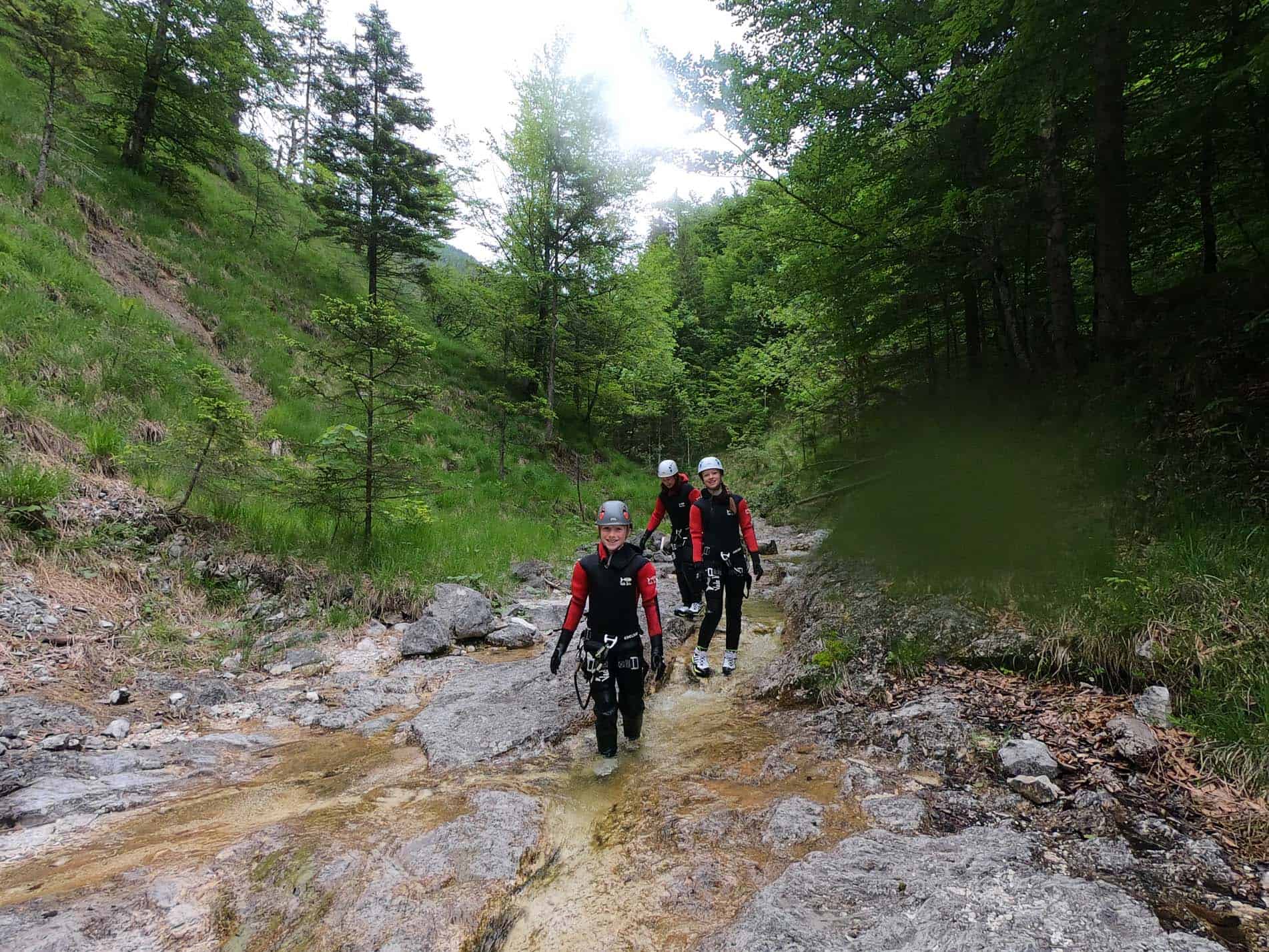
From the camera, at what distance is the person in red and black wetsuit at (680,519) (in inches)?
311

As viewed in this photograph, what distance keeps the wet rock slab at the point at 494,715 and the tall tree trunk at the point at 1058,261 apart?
886 centimetres

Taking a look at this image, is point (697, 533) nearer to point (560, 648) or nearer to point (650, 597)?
point (650, 597)

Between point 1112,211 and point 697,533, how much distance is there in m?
7.23

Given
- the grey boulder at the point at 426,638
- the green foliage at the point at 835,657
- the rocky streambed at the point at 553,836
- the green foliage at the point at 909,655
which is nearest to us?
the rocky streambed at the point at 553,836

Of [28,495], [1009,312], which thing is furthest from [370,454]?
[1009,312]

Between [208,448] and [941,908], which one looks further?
[208,448]

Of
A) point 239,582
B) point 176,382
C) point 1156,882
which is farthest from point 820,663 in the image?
point 176,382

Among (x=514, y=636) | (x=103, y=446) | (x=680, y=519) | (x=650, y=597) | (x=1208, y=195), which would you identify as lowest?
(x=514, y=636)

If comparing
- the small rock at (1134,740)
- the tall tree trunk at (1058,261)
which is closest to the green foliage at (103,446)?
the small rock at (1134,740)

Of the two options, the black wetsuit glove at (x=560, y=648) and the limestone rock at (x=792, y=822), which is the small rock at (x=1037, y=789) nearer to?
the limestone rock at (x=792, y=822)

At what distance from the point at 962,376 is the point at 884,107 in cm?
551

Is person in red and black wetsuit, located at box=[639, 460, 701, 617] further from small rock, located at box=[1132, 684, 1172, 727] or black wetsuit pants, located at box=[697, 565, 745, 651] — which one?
small rock, located at box=[1132, 684, 1172, 727]

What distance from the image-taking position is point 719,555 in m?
6.91

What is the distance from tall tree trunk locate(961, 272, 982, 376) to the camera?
35.5 ft
